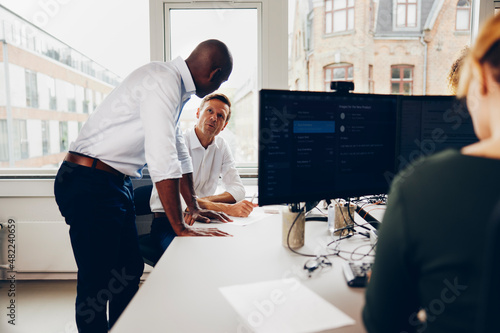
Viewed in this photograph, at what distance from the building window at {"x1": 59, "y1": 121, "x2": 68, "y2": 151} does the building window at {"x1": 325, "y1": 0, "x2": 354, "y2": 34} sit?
1086cm

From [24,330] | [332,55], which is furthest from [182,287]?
[332,55]

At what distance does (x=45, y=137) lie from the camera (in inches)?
118

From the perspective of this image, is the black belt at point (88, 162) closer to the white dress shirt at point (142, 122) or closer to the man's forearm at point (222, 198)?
the white dress shirt at point (142, 122)

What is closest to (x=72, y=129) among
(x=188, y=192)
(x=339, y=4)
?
(x=188, y=192)

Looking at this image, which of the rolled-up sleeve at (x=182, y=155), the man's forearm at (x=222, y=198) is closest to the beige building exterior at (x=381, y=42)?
the man's forearm at (x=222, y=198)

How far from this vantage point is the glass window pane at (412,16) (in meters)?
12.7

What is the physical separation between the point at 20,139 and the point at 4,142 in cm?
12

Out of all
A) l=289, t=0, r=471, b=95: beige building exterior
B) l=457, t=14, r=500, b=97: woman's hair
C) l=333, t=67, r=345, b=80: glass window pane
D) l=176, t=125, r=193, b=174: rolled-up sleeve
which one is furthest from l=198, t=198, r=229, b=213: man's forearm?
l=333, t=67, r=345, b=80: glass window pane

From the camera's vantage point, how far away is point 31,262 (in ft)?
9.12

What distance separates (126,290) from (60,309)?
3.27 feet

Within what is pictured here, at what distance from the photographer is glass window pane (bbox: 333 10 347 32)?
12195 millimetres

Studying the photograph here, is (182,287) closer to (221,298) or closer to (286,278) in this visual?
(221,298)

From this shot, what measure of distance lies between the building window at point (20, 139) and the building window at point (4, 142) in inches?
2.2

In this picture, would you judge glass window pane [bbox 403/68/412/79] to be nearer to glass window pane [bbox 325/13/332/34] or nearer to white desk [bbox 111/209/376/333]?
glass window pane [bbox 325/13/332/34]
